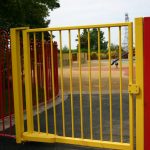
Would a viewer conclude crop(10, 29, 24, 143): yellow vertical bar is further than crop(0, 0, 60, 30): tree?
No

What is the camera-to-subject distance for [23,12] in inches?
592

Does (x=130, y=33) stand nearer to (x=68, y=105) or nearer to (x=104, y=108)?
(x=104, y=108)

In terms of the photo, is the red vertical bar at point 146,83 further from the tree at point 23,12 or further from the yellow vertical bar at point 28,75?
the tree at point 23,12

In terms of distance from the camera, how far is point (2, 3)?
1393 cm

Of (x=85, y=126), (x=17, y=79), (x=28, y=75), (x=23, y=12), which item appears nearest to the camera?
(x=28, y=75)

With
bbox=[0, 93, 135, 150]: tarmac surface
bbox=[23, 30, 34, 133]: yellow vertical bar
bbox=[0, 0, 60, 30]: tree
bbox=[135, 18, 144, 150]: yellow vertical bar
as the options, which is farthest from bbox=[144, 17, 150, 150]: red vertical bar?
bbox=[0, 0, 60, 30]: tree

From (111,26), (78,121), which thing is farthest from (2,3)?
(111,26)

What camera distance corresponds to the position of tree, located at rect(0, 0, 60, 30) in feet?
45.7

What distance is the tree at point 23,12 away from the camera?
13930mm

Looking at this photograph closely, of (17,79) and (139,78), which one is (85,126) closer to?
(17,79)

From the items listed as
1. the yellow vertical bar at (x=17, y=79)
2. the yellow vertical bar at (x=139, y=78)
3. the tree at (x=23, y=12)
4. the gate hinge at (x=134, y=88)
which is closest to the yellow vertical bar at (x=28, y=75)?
the yellow vertical bar at (x=17, y=79)

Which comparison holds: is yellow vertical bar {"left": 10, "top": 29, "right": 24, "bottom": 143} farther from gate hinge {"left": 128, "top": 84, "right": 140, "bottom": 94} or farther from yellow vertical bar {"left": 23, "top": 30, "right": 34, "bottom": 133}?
gate hinge {"left": 128, "top": 84, "right": 140, "bottom": 94}

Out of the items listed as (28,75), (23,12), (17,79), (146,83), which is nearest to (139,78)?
(146,83)

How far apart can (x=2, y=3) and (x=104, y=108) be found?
531cm
